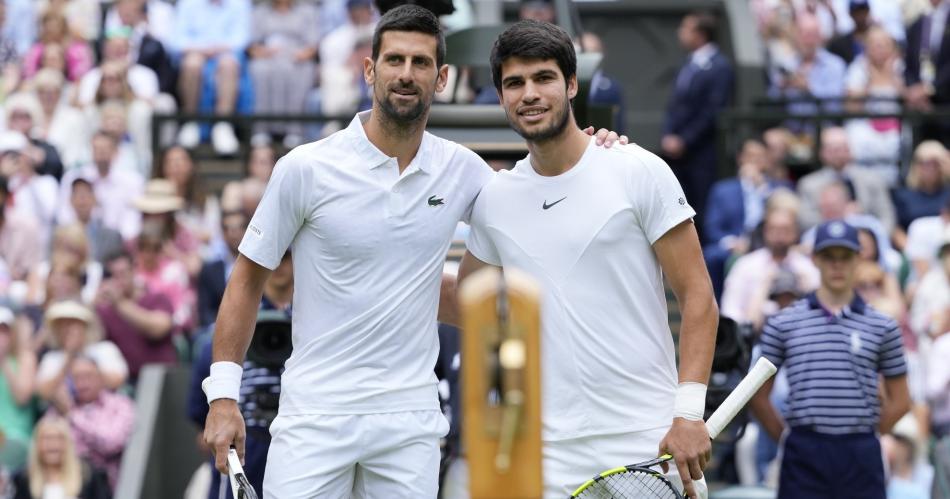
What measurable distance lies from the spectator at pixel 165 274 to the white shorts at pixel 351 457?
662 cm

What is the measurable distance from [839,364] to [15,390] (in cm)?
547

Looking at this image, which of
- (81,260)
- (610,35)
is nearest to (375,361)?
(81,260)

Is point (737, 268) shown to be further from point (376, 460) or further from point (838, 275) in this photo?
point (376, 460)

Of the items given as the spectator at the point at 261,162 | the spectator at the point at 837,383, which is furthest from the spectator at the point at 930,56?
the spectator at the point at 837,383

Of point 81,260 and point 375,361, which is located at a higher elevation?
point 81,260

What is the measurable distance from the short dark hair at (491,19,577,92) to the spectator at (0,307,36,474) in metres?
6.46

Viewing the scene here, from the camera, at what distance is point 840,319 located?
29.6ft

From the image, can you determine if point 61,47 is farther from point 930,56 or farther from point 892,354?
point 892,354

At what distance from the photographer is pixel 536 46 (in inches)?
242

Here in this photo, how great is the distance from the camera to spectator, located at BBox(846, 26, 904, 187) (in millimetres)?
16359

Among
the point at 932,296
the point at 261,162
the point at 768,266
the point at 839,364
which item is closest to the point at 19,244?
the point at 261,162

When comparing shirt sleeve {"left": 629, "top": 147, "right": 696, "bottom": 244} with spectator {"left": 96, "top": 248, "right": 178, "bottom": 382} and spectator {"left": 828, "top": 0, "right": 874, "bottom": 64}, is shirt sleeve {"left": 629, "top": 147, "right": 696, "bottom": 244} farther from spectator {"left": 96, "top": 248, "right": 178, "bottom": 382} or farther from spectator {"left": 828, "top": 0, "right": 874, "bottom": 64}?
spectator {"left": 828, "top": 0, "right": 874, "bottom": 64}

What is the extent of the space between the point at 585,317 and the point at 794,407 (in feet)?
9.92

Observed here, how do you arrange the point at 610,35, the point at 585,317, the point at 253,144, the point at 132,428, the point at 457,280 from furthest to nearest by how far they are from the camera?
1. the point at 610,35
2. the point at 253,144
3. the point at 132,428
4. the point at 457,280
5. the point at 585,317
